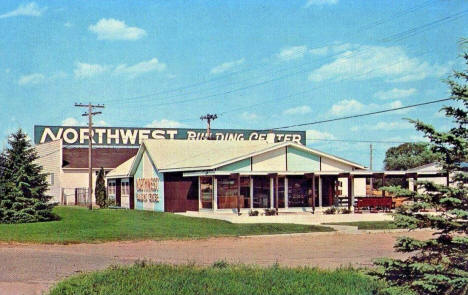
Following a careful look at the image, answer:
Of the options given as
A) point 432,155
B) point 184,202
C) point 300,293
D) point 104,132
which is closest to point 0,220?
point 184,202

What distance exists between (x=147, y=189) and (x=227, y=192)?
25.0 ft

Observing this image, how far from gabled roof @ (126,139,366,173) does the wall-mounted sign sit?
1.38 meters

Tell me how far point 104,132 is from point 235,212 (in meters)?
33.2

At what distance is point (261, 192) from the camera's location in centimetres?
3694

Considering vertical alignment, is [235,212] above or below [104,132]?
below

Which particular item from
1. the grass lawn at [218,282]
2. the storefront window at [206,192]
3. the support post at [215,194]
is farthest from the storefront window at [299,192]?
the grass lawn at [218,282]

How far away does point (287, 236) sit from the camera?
86.7 feet

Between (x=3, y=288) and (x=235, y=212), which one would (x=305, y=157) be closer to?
(x=235, y=212)

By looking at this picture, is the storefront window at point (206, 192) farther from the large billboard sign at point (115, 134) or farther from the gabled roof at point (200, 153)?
the large billboard sign at point (115, 134)

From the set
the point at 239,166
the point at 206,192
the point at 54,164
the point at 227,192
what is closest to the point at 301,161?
the point at 239,166

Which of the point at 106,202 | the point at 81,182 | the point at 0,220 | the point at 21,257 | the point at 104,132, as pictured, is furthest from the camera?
the point at 104,132

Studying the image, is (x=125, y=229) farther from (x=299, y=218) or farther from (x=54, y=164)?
(x=54, y=164)

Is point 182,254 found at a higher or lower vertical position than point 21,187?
lower

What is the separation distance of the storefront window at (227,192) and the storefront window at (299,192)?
3.29 meters
